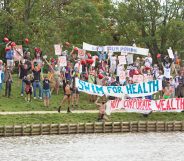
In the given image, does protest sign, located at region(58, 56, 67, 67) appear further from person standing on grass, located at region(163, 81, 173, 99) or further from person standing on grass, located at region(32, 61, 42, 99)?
person standing on grass, located at region(163, 81, 173, 99)

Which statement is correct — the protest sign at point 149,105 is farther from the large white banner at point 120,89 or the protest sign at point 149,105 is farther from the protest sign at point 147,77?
the protest sign at point 147,77

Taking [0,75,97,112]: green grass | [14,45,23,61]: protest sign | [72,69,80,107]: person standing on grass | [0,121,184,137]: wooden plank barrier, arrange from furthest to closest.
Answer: [14,45,23,61]: protest sign
[72,69,80,107]: person standing on grass
[0,75,97,112]: green grass
[0,121,184,137]: wooden plank barrier

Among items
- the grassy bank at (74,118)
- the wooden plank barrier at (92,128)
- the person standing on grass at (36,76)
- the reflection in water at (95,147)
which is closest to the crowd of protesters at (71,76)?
the person standing on grass at (36,76)

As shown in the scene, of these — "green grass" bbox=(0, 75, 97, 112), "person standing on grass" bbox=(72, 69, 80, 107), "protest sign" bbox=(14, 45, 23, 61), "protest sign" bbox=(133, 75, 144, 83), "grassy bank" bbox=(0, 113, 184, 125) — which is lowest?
"grassy bank" bbox=(0, 113, 184, 125)

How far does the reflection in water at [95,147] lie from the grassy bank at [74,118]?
5.54 ft

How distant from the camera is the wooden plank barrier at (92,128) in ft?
104

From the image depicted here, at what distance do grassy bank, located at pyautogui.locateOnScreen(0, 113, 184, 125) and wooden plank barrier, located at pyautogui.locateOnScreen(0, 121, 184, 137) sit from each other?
90 cm

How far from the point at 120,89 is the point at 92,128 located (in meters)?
3.80

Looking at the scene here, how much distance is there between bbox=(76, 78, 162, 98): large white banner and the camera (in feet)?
117

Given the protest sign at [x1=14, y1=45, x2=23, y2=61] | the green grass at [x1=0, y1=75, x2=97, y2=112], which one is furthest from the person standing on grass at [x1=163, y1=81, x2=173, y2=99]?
the protest sign at [x1=14, y1=45, x2=23, y2=61]

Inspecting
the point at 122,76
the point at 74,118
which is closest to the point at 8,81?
the point at 74,118

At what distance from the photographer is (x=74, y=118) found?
3403 cm

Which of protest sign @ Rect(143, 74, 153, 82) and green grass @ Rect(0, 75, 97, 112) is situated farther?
protest sign @ Rect(143, 74, 153, 82)

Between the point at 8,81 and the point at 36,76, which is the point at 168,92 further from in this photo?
the point at 8,81
